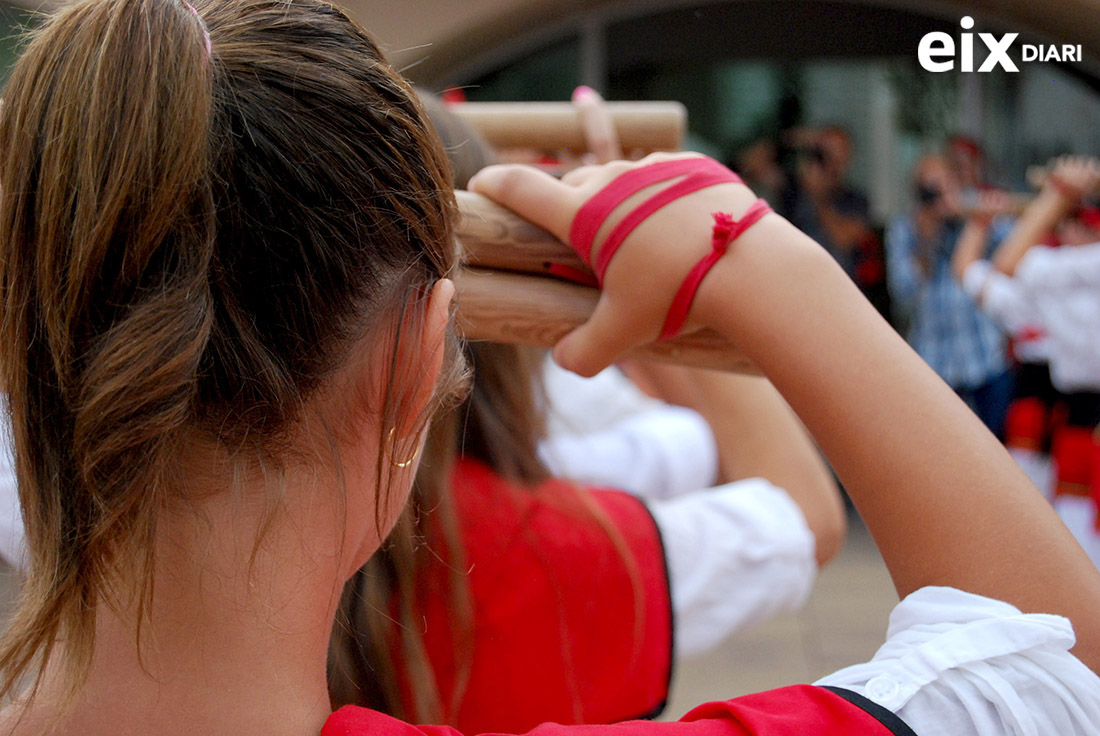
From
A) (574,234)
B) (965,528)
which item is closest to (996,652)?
(965,528)

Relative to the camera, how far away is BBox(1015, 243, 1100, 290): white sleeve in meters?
3.34

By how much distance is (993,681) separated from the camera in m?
0.60

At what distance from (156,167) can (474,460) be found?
0.58 meters

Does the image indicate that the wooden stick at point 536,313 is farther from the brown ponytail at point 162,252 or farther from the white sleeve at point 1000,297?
the white sleeve at point 1000,297

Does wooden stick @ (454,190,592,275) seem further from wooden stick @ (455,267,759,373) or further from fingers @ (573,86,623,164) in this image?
fingers @ (573,86,623,164)

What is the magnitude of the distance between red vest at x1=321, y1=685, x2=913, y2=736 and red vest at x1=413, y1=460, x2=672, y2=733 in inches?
14.1

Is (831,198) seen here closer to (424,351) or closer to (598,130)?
(598,130)

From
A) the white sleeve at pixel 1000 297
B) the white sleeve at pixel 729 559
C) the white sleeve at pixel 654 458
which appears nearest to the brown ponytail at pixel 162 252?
the white sleeve at pixel 729 559

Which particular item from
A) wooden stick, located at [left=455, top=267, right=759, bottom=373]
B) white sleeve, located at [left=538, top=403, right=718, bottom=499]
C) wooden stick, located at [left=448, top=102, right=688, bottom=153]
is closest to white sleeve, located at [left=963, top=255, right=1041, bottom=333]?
white sleeve, located at [left=538, top=403, right=718, bottom=499]

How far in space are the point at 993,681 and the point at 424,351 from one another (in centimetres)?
39

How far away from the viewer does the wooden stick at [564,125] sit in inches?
50.6

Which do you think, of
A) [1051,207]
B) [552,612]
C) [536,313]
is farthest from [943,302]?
[536,313]

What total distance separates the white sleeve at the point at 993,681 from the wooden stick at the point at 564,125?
81cm

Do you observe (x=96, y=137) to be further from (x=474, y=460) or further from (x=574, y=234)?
(x=474, y=460)
